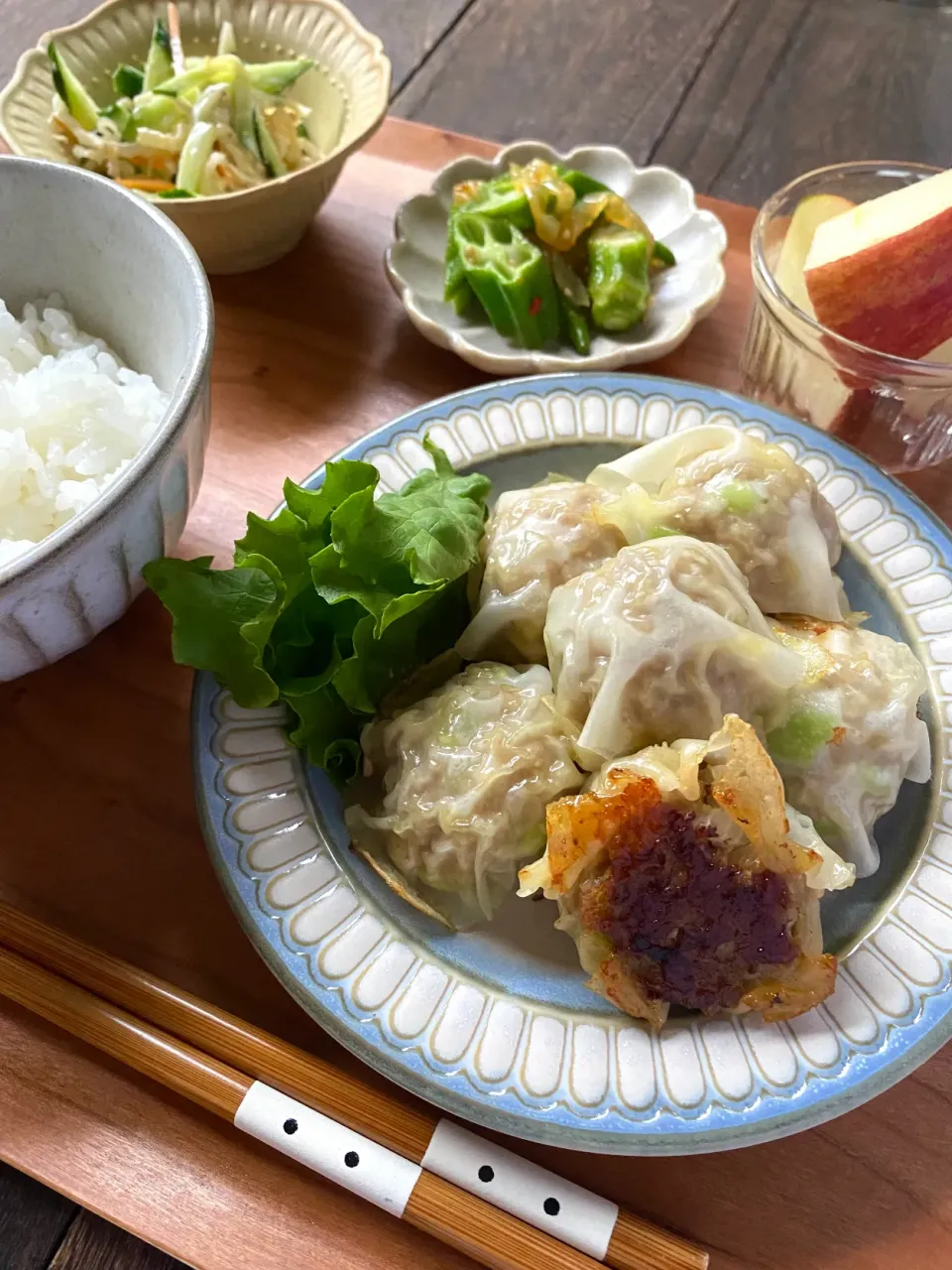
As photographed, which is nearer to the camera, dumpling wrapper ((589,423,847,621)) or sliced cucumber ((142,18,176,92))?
dumpling wrapper ((589,423,847,621))

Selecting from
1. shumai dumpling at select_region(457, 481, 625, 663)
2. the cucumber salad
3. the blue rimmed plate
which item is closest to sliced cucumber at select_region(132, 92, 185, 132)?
the cucumber salad

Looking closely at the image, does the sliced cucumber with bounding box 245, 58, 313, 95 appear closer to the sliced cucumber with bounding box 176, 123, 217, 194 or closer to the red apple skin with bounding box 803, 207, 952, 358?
the sliced cucumber with bounding box 176, 123, 217, 194

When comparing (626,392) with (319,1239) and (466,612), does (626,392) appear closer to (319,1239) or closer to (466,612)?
(466,612)

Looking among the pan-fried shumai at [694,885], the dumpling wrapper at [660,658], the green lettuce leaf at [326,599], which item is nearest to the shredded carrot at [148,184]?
the green lettuce leaf at [326,599]

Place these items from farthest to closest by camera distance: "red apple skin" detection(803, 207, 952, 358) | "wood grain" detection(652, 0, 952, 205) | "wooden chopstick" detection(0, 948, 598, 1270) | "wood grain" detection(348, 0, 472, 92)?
"wood grain" detection(348, 0, 472, 92), "wood grain" detection(652, 0, 952, 205), "red apple skin" detection(803, 207, 952, 358), "wooden chopstick" detection(0, 948, 598, 1270)

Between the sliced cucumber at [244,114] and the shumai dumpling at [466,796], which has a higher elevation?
the sliced cucumber at [244,114]

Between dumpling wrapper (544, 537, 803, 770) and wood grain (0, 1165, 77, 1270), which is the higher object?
dumpling wrapper (544, 537, 803, 770)

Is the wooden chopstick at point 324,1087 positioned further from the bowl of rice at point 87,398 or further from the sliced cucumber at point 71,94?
the sliced cucumber at point 71,94
